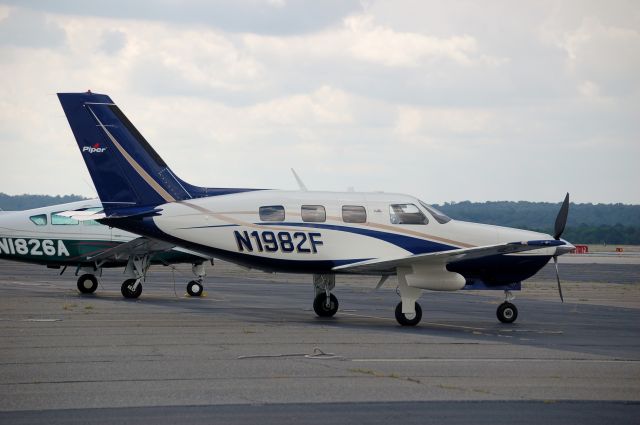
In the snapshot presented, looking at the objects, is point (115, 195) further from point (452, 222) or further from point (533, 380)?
point (533, 380)

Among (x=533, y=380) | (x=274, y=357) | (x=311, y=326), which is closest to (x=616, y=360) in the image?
(x=533, y=380)

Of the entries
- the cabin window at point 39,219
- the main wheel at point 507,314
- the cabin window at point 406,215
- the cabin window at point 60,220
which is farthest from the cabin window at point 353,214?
the cabin window at point 39,219

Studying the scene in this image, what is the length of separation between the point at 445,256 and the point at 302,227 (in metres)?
3.24

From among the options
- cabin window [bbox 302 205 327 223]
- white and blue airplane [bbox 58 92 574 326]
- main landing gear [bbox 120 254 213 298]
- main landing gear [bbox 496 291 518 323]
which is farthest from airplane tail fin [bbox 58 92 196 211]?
main landing gear [bbox 496 291 518 323]

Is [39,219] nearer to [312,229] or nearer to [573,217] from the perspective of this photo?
[312,229]

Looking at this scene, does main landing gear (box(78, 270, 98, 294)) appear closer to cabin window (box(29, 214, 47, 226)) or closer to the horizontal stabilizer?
the horizontal stabilizer

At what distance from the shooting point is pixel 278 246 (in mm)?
21938

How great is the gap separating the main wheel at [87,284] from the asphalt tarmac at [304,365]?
3.05 m

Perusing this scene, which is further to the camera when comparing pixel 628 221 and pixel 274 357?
pixel 628 221

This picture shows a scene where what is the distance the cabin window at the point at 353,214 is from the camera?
73.9 feet

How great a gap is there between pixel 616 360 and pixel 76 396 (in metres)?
9.04

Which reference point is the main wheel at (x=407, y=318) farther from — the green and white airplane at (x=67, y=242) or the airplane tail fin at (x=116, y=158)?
the green and white airplane at (x=67, y=242)

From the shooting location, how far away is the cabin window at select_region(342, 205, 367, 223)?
2253 centimetres

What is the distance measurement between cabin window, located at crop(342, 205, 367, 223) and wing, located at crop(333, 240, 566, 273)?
3.23 ft
